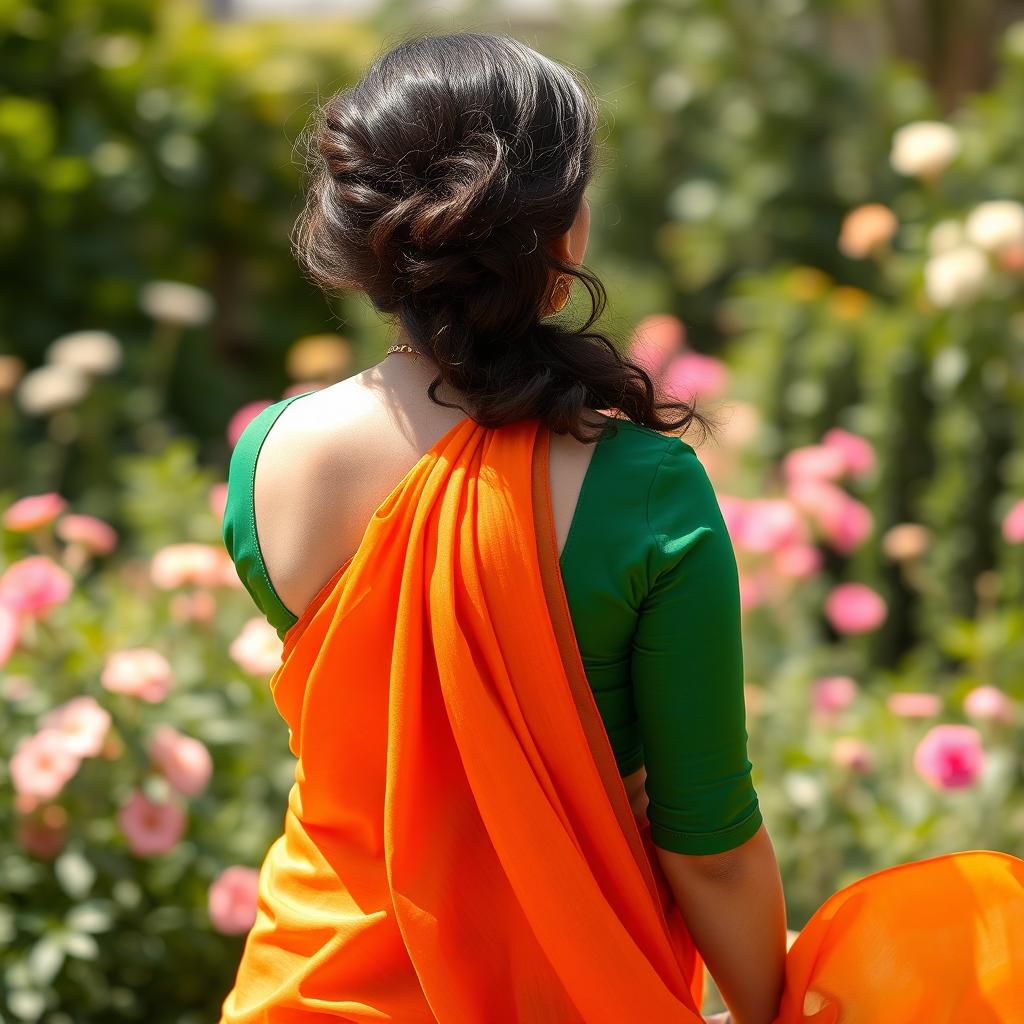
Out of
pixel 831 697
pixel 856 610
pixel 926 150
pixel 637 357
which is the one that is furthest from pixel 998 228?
pixel 637 357

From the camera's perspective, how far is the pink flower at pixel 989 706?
2.50m

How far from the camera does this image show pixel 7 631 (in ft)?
7.78

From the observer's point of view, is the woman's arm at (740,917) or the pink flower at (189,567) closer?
the woman's arm at (740,917)

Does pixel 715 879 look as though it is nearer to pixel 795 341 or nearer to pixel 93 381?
pixel 795 341

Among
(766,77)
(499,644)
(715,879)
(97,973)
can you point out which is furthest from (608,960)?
(766,77)

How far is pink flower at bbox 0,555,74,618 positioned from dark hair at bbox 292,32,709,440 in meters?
1.41

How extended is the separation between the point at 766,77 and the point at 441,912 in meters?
4.82

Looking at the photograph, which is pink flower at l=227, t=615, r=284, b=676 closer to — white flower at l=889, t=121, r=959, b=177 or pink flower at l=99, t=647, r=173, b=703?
pink flower at l=99, t=647, r=173, b=703

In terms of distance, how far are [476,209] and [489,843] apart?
556mm

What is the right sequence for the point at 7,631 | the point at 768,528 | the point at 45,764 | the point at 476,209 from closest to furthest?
the point at 476,209
the point at 45,764
the point at 7,631
the point at 768,528

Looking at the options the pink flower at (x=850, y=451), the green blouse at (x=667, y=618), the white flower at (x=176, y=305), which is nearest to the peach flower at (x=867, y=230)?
the pink flower at (x=850, y=451)

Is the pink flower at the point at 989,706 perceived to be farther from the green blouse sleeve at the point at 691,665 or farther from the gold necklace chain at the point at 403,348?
the gold necklace chain at the point at 403,348

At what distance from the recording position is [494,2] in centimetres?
608

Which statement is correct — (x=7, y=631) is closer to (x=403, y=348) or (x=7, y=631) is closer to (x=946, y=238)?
(x=403, y=348)
